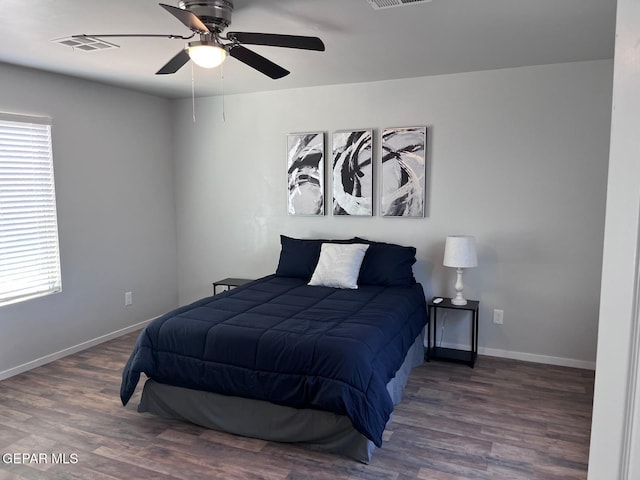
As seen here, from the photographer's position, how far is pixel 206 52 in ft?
7.85

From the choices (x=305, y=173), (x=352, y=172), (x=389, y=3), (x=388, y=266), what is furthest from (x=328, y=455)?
(x=305, y=173)

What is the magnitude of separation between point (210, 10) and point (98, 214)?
2.70 meters

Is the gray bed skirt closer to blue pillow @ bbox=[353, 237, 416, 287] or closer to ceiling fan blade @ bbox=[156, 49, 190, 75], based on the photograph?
blue pillow @ bbox=[353, 237, 416, 287]

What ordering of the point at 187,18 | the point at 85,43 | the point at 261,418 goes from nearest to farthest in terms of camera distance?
the point at 187,18
the point at 261,418
the point at 85,43

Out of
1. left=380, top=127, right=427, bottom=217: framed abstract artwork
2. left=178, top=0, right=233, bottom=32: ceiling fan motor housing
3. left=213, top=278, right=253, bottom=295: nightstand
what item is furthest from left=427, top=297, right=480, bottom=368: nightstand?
left=178, top=0, right=233, bottom=32: ceiling fan motor housing

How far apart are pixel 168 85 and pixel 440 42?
104 inches

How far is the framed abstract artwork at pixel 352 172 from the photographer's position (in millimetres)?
4324

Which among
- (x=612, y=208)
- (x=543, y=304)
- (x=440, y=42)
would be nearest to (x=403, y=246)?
(x=543, y=304)

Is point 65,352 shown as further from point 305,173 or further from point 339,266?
point 305,173

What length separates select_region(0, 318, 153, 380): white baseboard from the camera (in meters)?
3.70

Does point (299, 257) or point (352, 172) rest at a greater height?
point (352, 172)

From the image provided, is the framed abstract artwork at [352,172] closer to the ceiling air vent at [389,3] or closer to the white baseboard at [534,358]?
the white baseboard at [534,358]

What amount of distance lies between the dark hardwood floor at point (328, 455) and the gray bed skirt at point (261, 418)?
0.20ft

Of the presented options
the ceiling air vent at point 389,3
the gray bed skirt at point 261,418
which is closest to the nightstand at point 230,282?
the gray bed skirt at point 261,418
